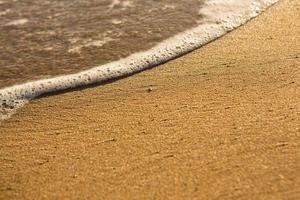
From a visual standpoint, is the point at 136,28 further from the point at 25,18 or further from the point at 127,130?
the point at 127,130

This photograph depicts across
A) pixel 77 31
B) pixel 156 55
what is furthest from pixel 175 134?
pixel 77 31

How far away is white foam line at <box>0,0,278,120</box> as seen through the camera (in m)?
3.99

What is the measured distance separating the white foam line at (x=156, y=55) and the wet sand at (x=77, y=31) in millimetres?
112

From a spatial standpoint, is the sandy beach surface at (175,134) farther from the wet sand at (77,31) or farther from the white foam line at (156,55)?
the wet sand at (77,31)

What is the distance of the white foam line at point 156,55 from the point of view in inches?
157

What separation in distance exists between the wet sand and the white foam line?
112mm

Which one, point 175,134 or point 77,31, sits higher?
point 77,31

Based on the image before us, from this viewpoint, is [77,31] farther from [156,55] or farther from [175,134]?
[175,134]

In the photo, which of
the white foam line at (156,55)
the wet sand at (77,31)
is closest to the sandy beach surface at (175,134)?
the white foam line at (156,55)

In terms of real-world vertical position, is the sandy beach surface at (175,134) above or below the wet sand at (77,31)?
below

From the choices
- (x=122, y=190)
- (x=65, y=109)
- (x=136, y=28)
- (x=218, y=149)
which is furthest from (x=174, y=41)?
(x=122, y=190)

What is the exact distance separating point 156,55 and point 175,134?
4.13ft

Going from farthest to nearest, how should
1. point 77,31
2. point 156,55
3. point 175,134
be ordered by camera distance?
point 77,31 < point 156,55 < point 175,134

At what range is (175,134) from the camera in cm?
330
